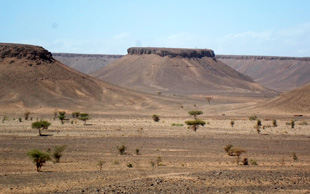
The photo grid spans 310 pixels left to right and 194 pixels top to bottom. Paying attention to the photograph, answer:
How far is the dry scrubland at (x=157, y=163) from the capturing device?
2014cm

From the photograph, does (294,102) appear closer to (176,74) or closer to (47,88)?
(47,88)

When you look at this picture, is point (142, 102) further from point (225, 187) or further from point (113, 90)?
point (225, 187)

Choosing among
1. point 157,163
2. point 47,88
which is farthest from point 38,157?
point 47,88

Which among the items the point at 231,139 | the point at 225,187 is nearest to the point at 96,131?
the point at 231,139

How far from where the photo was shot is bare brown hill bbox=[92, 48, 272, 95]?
155625 mm

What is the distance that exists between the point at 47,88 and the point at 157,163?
68.4m

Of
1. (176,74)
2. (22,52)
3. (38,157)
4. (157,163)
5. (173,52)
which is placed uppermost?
(173,52)

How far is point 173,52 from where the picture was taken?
7367 inches

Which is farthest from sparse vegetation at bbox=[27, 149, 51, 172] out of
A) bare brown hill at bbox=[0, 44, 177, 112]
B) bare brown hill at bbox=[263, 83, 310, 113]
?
bare brown hill at bbox=[263, 83, 310, 113]

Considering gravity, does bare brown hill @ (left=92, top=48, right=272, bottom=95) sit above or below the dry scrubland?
above

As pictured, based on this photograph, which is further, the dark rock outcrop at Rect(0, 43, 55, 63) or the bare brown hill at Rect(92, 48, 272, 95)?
the bare brown hill at Rect(92, 48, 272, 95)

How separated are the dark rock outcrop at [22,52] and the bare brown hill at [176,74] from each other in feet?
151

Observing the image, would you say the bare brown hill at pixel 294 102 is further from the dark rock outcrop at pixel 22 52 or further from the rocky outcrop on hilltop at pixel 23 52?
the dark rock outcrop at pixel 22 52

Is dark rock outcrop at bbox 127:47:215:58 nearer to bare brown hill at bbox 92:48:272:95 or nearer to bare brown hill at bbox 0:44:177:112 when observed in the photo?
bare brown hill at bbox 92:48:272:95
